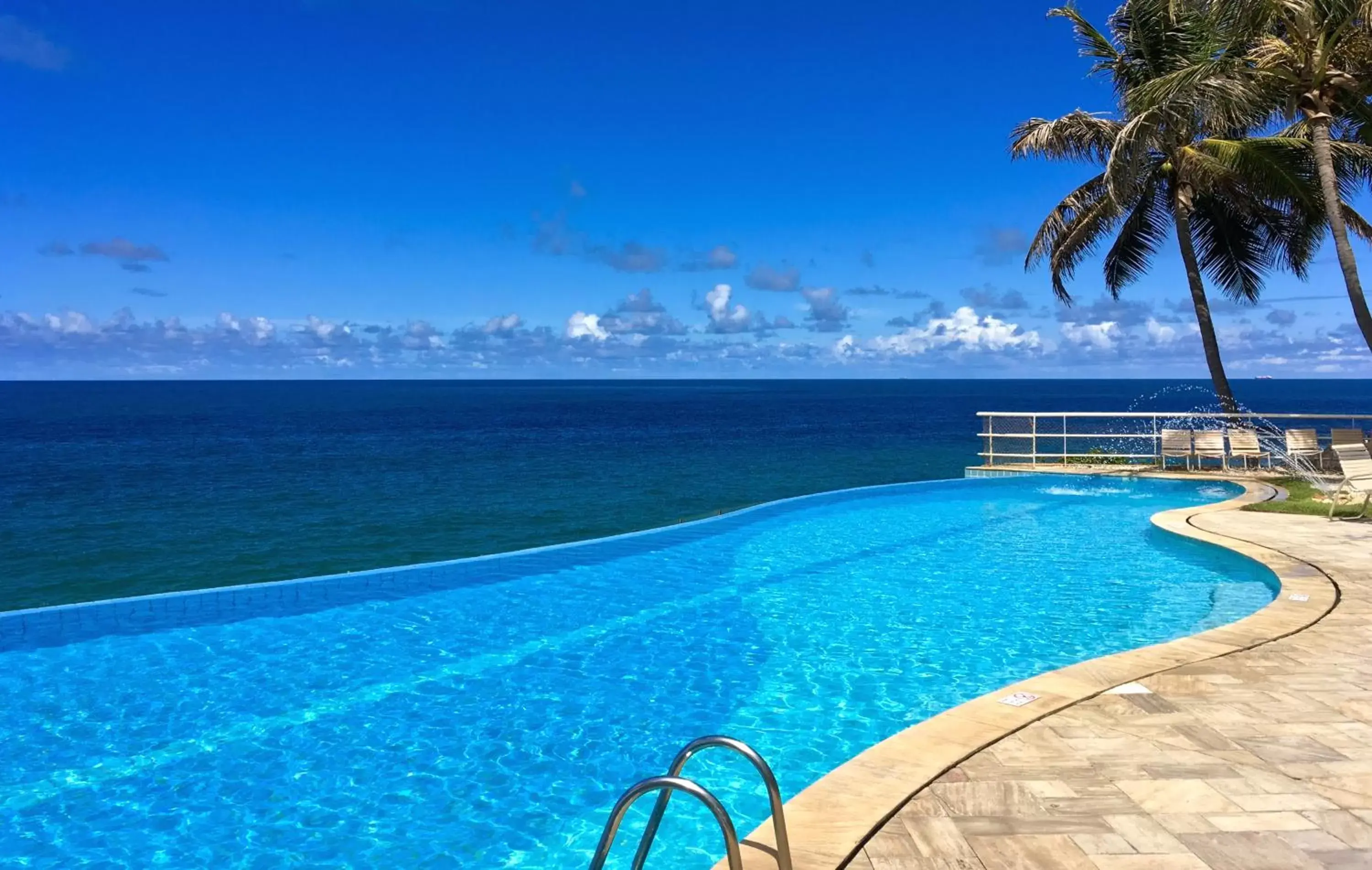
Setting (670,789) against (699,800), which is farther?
(699,800)

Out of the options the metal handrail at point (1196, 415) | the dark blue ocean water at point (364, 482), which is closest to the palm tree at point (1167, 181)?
the metal handrail at point (1196, 415)

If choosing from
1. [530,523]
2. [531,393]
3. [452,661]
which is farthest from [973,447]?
[531,393]

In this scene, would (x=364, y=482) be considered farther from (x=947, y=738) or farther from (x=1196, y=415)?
(x=947, y=738)

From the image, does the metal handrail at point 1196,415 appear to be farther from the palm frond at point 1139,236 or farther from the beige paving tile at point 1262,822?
the beige paving tile at point 1262,822

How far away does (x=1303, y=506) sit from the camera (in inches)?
485

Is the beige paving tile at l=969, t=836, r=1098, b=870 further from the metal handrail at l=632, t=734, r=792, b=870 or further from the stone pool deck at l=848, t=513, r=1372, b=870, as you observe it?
the metal handrail at l=632, t=734, r=792, b=870

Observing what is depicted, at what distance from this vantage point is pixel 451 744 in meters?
5.82

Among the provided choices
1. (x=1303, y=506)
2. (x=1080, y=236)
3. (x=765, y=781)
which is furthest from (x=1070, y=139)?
(x=765, y=781)

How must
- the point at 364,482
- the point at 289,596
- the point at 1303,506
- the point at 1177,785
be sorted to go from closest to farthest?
1. the point at 1177,785
2. the point at 289,596
3. the point at 1303,506
4. the point at 364,482

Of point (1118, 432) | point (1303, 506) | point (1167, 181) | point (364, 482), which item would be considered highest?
point (1167, 181)

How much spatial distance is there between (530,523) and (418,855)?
1438 centimetres

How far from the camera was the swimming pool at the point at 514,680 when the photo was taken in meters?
4.86

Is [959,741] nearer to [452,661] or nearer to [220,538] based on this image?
[452,661]

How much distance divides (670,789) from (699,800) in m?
0.25
